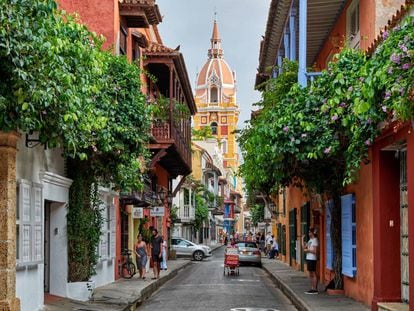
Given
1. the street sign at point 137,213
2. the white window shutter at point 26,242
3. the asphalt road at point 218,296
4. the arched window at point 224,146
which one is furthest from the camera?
the arched window at point 224,146

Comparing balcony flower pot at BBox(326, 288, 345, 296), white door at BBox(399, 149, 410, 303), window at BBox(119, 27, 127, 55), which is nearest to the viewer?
white door at BBox(399, 149, 410, 303)

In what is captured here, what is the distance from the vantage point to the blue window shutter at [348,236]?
1712 cm

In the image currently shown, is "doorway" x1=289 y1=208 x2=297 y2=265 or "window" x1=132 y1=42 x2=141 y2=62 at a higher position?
"window" x1=132 y1=42 x2=141 y2=62

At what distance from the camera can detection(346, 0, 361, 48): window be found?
18828 millimetres

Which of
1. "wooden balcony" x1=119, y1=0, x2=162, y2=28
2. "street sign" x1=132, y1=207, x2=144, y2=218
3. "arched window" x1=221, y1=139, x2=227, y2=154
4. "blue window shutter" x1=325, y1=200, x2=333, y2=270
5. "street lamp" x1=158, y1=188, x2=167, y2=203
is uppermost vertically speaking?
"arched window" x1=221, y1=139, x2=227, y2=154

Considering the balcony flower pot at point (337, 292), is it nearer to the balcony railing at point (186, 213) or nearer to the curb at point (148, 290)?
the curb at point (148, 290)

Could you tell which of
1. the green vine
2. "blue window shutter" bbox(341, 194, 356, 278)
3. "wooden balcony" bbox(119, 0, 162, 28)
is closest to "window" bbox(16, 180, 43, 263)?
the green vine

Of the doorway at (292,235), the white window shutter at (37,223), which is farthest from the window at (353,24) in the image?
the doorway at (292,235)

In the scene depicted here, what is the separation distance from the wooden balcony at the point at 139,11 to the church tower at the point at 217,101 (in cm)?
9932

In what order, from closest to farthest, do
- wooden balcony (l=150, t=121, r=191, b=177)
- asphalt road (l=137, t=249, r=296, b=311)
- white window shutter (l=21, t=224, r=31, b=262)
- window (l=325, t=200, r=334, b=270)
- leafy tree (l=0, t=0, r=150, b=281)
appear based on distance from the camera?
leafy tree (l=0, t=0, r=150, b=281) < white window shutter (l=21, t=224, r=31, b=262) < asphalt road (l=137, t=249, r=296, b=311) < window (l=325, t=200, r=334, b=270) < wooden balcony (l=150, t=121, r=191, b=177)

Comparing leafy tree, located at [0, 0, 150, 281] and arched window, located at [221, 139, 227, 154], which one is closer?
leafy tree, located at [0, 0, 150, 281]

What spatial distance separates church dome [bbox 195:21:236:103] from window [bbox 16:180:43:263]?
11167 cm

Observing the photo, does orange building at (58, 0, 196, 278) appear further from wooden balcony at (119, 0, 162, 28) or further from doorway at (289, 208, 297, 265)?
doorway at (289, 208, 297, 265)

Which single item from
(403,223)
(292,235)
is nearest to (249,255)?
(292,235)
